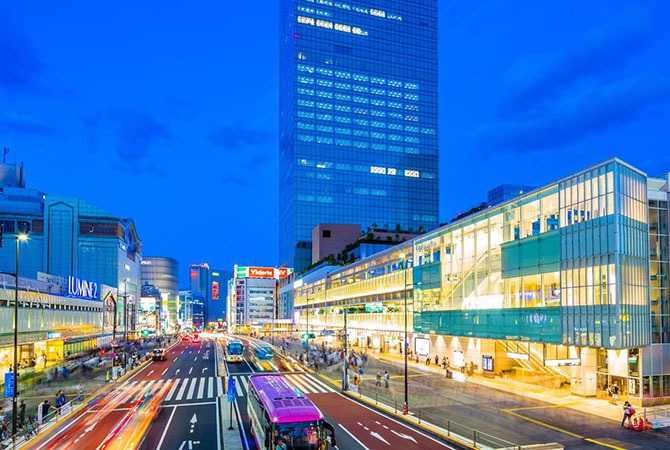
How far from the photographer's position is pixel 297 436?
20875 millimetres

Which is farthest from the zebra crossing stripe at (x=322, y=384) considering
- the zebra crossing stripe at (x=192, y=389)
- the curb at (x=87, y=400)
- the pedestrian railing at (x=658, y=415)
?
the pedestrian railing at (x=658, y=415)

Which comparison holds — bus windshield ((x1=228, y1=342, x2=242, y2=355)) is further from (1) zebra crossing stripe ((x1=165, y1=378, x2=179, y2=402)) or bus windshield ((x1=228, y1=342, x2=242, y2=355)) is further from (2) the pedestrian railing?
(2) the pedestrian railing

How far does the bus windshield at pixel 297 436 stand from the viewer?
20.8 metres

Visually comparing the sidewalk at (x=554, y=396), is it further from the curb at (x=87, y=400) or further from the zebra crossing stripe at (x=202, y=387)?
the curb at (x=87, y=400)

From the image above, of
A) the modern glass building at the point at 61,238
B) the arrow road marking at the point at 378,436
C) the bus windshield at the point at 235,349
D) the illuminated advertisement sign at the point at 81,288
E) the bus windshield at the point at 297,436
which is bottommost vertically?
the bus windshield at the point at 235,349

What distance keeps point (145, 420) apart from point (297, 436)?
17276mm

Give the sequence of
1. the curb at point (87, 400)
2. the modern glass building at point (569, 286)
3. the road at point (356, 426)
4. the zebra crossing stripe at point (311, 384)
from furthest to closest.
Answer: the zebra crossing stripe at point (311, 384), the modern glass building at point (569, 286), the curb at point (87, 400), the road at point (356, 426)

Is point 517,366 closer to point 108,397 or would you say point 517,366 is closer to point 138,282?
point 108,397

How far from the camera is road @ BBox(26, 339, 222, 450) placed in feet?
90.8

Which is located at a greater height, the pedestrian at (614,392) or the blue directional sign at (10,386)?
the blue directional sign at (10,386)

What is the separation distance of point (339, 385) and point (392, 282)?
1477 inches

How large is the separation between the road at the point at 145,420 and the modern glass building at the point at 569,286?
86.8 ft

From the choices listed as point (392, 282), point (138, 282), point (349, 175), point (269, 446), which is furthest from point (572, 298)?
point (138, 282)

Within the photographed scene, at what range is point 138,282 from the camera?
184 m
